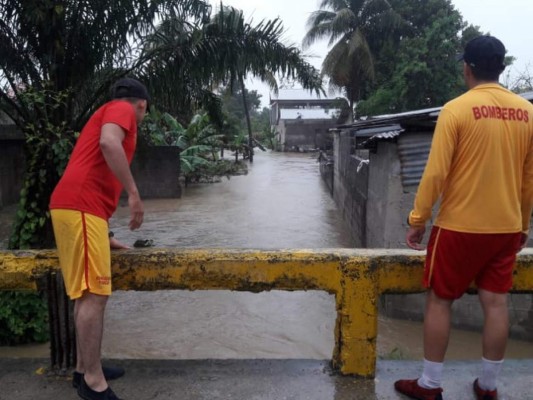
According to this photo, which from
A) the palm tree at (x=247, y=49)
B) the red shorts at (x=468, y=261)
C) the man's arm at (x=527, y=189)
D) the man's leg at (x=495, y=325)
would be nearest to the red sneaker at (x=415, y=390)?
the man's leg at (x=495, y=325)

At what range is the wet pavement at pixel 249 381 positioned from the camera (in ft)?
8.75

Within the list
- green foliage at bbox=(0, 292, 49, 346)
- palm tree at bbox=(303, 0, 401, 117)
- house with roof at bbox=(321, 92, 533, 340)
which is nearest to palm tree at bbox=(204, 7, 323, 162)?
house with roof at bbox=(321, 92, 533, 340)

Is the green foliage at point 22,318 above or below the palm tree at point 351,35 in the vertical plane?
below

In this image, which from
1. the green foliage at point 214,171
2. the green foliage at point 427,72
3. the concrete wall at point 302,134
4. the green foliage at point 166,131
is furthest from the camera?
the concrete wall at point 302,134

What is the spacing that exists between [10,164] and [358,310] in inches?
487

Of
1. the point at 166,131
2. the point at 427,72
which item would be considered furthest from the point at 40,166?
the point at 427,72

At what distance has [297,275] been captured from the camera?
2.77 metres

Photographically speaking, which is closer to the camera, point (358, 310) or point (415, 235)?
point (415, 235)

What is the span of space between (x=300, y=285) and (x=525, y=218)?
1.14m

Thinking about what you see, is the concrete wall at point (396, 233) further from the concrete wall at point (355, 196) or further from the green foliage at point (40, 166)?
the green foliage at point (40, 166)

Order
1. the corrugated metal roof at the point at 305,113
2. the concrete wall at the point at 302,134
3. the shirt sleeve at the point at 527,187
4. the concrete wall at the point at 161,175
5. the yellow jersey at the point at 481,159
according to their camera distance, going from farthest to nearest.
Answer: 1. the corrugated metal roof at the point at 305,113
2. the concrete wall at the point at 302,134
3. the concrete wall at the point at 161,175
4. the shirt sleeve at the point at 527,187
5. the yellow jersey at the point at 481,159

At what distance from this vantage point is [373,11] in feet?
86.1

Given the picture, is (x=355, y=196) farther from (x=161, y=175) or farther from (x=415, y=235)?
(x=161, y=175)

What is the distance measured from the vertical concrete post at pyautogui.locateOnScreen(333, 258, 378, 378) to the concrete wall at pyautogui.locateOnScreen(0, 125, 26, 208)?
11649 mm
